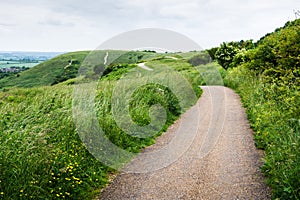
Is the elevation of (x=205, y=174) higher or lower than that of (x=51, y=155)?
lower

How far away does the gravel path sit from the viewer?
4.68 m

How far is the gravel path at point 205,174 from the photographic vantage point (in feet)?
15.4

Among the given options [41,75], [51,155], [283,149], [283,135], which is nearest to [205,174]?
[283,149]

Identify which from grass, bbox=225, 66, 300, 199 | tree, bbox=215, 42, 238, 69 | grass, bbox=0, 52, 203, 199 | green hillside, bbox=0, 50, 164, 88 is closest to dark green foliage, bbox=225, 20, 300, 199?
grass, bbox=225, 66, 300, 199

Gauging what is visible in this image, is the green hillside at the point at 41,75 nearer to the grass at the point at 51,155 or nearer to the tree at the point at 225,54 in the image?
the tree at the point at 225,54

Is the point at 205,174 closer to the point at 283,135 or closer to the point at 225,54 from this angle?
the point at 283,135

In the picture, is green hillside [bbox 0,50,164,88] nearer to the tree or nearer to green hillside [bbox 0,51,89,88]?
green hillside [bbox 0,51,89,88]

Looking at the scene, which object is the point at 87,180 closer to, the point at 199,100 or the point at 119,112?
the point at 119,112

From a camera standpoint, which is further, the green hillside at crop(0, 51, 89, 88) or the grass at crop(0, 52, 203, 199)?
the green hillside at crop(0, 51, 89, 88)

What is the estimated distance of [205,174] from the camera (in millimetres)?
5426

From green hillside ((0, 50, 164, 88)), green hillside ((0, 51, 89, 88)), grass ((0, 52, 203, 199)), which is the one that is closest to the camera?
grass ((0, 52, 203, 199))

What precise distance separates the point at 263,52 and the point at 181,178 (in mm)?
12726

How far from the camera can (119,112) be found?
26.0 ft

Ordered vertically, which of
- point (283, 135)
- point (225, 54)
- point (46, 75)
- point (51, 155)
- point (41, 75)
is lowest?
point (41, 75)
